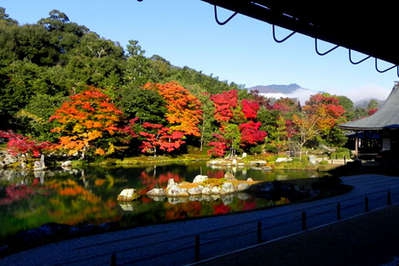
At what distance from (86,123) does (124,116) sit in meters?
4.10

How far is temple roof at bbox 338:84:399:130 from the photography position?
2589 centimetres

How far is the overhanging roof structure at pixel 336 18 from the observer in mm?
4199

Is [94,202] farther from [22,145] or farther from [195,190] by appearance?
[22,145]

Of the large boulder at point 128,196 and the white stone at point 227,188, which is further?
the white stone at point 227,188

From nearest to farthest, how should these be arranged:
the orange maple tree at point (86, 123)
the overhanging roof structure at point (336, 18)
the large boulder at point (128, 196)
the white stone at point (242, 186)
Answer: the overhanging roof structure at point (336, 18) → the large boulder at point (128, 196) → the white stone at point (242, 186) → the orange maple tree at point (86, 123)

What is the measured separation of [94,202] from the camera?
53.3 ft

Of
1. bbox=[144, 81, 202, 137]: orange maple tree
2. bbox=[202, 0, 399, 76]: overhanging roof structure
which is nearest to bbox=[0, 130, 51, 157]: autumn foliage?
bbox=[144, 81, 202, 137]: orange maple tree

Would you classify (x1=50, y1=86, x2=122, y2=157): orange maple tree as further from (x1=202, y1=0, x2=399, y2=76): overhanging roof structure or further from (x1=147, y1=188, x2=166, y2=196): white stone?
(x1=202, y1=0, x2=399, y2=76): overhanging roof structure

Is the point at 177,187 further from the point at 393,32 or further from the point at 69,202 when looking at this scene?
the point at 393,32

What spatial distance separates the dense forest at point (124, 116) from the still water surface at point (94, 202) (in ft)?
18.6

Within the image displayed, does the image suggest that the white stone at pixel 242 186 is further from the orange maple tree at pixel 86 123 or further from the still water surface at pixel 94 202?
the orange maple tree at pixel 86 123

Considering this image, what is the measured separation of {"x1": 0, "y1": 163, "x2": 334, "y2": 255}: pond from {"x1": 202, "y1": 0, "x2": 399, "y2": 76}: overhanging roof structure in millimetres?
7861

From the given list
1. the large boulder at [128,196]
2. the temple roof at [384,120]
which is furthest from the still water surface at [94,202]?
the temple roof at [384,120]

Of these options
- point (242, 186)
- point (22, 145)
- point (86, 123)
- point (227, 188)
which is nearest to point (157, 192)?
point (227, 188)
